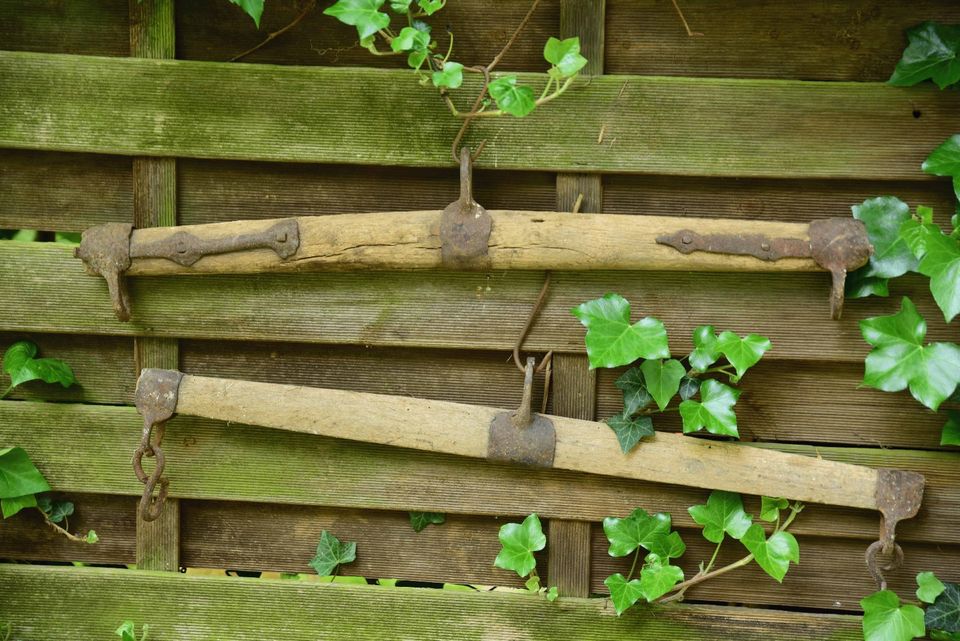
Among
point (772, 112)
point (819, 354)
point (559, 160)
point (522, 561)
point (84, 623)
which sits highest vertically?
point (772, 112)

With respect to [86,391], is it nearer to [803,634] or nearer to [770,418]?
[770,418]

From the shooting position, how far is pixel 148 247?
1.54 meters

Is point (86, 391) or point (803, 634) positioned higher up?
point (86, 391)

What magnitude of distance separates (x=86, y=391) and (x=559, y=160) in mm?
1143

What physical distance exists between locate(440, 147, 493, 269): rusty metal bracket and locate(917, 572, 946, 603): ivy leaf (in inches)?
42.4

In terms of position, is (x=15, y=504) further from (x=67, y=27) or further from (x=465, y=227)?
(x=465, y=227)

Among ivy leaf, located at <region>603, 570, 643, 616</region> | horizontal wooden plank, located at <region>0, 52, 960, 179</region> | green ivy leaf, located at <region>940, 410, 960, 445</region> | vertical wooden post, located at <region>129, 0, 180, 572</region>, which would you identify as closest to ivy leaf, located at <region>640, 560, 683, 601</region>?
ivy leaf, located at <region>603, 570, 643, 616</region>

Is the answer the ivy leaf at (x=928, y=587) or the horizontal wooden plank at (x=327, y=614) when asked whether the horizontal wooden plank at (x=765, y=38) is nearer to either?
the ivy leaf at (x=928, y=587)

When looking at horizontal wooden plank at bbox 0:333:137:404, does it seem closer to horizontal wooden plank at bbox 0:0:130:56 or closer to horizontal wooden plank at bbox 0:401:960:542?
horizontal wooden plank at bbox 0:401:960:542

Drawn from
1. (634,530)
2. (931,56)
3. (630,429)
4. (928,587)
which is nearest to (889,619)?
(928,587)

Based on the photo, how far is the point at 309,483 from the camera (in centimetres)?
166

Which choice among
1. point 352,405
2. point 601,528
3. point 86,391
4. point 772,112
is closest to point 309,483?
point 352,405

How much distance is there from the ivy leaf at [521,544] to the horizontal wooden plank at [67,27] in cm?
129

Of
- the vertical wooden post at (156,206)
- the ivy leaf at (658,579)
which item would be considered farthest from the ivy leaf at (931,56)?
the vertical wooden post at (156,206)
